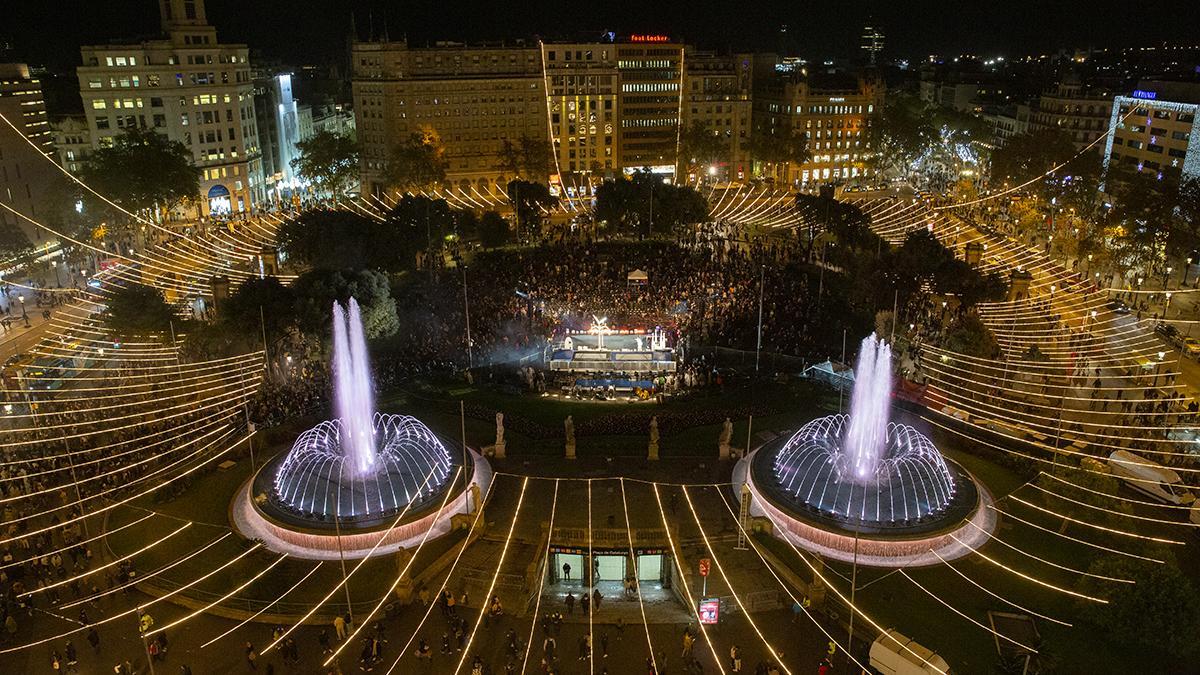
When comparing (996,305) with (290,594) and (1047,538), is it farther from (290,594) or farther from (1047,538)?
(290,594)

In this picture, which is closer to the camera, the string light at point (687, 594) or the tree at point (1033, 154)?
the string light at point (687, 594)

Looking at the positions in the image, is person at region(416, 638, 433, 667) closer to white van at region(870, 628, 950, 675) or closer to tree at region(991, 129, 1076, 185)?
white van at region(870, 628, 950, 675)

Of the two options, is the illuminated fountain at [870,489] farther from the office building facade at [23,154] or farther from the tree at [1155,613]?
the office building facade at [23,154]

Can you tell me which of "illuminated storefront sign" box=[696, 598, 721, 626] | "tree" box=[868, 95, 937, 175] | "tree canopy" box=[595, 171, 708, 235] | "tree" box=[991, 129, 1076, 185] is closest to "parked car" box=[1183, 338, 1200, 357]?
"tree" box=[991, 129, 1076, 185]

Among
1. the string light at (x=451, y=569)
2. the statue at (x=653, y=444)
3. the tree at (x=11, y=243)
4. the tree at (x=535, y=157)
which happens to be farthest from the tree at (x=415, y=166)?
the string light at (x=451, y=569)

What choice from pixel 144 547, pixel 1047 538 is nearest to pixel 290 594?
pixel 144 547
